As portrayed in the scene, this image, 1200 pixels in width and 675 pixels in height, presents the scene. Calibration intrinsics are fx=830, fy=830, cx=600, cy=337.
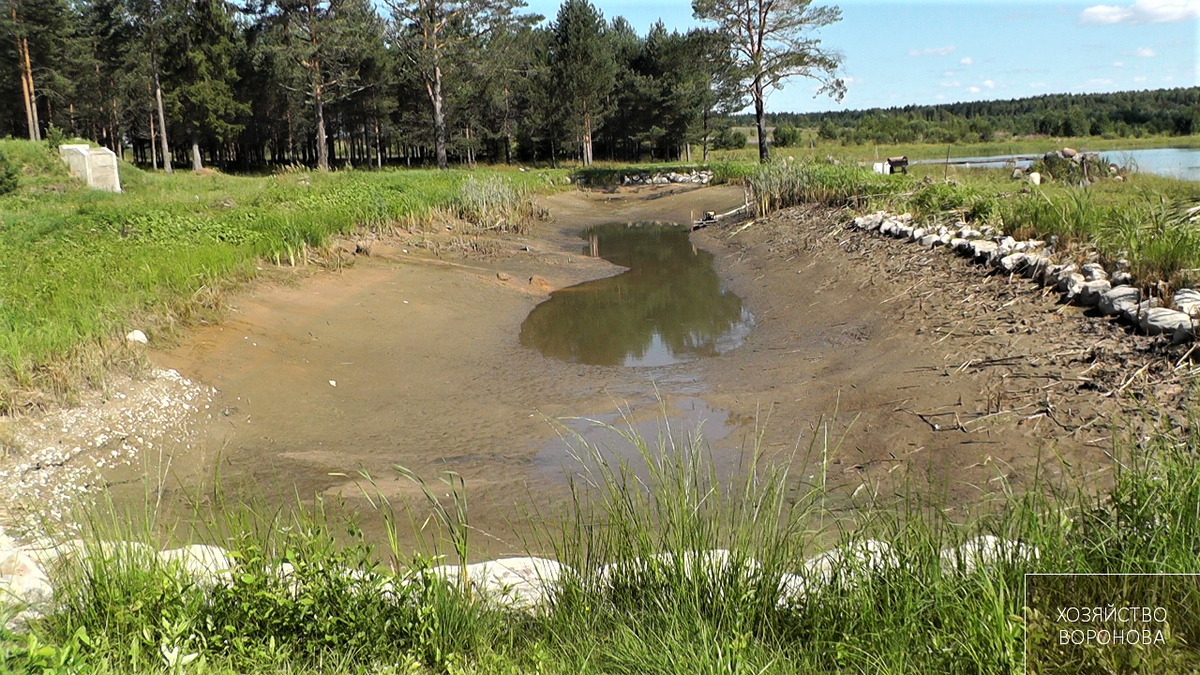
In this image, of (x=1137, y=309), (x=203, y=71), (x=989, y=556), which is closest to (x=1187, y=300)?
(x=1137, y=309)

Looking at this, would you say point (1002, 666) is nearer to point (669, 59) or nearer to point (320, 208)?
point (320, 208)

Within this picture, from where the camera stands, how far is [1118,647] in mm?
2732

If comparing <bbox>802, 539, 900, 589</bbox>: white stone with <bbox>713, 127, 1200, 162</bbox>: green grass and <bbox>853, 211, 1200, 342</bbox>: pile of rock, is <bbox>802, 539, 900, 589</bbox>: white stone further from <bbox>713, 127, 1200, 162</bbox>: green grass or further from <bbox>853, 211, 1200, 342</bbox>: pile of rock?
<bbox>713, 127, 1200, 162</bbox>: green grass

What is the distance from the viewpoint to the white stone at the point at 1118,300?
7.12 metres

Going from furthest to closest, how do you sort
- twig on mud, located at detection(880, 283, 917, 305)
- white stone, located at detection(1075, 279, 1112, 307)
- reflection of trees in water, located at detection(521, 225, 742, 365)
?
reflection of trees in water, located at detection(521, 225, 742, 365) < twig on mud, located at detection(880, 283, 917, 305) < white stone, located at detection(1075, 279, 1112, 307)

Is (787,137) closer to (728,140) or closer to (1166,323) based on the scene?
(728,140)

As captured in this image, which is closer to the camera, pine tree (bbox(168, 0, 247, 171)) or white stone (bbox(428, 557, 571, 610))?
white stone (bbox(428, 557, 571, 610))

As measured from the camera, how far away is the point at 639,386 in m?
9.02

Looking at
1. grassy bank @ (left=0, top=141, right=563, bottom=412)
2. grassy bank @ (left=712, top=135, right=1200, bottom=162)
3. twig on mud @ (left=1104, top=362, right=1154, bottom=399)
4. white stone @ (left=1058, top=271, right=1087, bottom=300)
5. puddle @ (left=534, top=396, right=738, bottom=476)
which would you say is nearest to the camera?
twig on mud @ (left=1104, top=362, right=1154, bottom=399)

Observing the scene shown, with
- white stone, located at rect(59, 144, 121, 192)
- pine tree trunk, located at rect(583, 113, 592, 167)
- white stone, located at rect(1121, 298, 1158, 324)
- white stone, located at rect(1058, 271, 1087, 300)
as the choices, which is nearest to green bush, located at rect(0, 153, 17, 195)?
white stone, located at rect(59, 144, 121, 192)

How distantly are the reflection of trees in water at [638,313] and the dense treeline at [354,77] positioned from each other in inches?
783

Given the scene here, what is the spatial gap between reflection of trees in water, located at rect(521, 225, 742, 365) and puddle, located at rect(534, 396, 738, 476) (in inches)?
91.4

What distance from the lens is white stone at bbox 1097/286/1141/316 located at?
712 centimetres

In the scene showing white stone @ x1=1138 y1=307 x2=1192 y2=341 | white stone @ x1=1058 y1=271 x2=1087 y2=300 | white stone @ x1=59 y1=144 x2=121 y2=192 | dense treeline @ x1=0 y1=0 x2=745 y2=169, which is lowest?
white stone @ x1=1138 y1=307 x2=1192 y2=341
